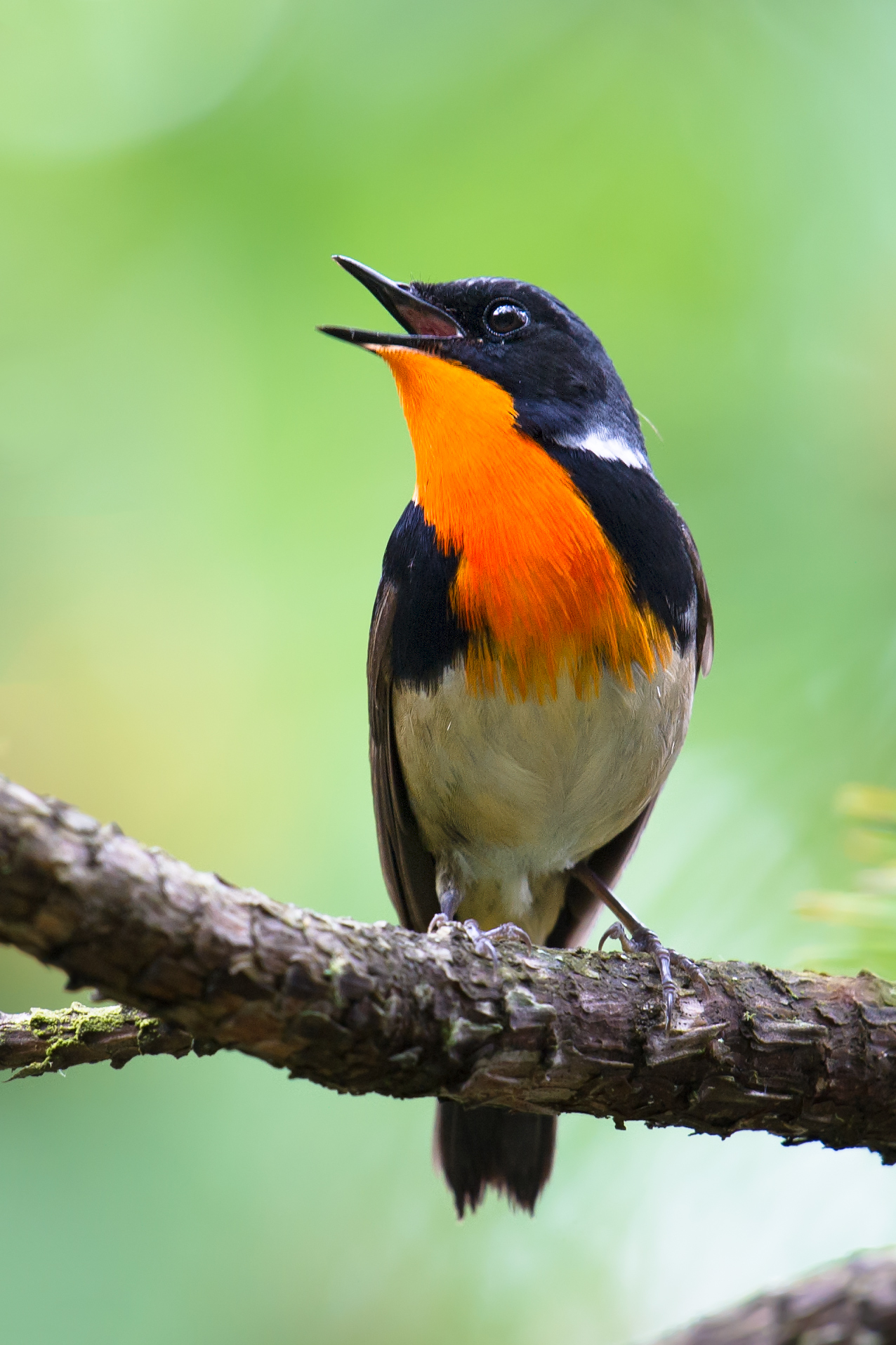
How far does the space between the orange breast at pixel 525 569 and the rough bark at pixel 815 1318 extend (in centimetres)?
214

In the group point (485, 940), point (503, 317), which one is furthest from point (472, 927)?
point (503, 317)

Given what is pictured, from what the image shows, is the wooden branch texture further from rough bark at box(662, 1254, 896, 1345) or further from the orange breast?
the orange breast

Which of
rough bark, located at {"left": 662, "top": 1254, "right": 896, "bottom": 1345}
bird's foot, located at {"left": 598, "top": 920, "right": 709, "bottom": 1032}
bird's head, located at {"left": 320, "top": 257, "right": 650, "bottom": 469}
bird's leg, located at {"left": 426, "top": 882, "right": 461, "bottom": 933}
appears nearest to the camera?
rough bark, located at {"left": 662, "top": 1254, "right": 896, "bottom": 1345}

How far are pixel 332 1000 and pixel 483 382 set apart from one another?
2.29 m

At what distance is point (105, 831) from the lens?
5.27 ft

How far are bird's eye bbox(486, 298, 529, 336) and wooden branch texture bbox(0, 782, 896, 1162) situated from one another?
2064 mm

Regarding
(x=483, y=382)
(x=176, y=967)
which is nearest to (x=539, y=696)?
(x=483, y=382)

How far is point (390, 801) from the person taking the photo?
391 cm

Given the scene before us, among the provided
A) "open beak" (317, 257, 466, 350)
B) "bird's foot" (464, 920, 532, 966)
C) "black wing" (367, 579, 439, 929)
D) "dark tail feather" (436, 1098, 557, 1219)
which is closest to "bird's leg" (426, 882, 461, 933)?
"black wing" (367, 579, 439, 929)

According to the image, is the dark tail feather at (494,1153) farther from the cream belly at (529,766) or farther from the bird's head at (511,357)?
the bird's head at (511,357)

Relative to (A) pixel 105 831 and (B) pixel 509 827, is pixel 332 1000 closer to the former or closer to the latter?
(A) pixel 105 831

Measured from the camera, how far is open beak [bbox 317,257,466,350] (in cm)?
346

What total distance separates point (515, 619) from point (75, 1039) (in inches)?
64.6

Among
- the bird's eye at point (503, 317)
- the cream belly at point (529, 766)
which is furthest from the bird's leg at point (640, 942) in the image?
the bird's eye at point (503, 317)
